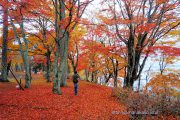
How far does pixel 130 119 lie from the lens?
386 inches

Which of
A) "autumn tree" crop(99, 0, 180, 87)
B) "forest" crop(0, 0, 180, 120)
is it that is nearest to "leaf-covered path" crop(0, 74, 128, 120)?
"forest" crop(0, 0, 180, 120)

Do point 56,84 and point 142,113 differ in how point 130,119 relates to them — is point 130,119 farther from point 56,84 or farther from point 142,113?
point 56,84

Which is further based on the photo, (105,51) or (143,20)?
(105,51)

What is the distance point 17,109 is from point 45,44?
1681 centimetres

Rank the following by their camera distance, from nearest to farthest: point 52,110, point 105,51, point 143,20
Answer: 1. point 52,110
2. point 143,20
3. point 105,51

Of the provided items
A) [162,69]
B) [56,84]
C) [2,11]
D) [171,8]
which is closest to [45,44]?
[2,11]

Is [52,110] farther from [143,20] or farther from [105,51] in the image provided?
[105,51]

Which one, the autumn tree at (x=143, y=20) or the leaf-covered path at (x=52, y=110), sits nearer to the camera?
the leaf-covered path at (x=52, y=110)

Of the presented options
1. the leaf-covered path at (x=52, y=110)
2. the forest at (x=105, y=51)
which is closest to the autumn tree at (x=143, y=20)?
the forest at (x=105, y=51)

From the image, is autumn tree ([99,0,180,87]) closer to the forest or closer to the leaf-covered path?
the forest

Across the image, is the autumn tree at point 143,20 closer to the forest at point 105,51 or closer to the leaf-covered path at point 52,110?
the forest at point 105,51

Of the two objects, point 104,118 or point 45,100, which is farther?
point 45,100

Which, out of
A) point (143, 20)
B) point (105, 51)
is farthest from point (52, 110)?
point (105, 51)

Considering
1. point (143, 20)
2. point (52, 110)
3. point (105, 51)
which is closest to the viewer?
point (52, 110)
